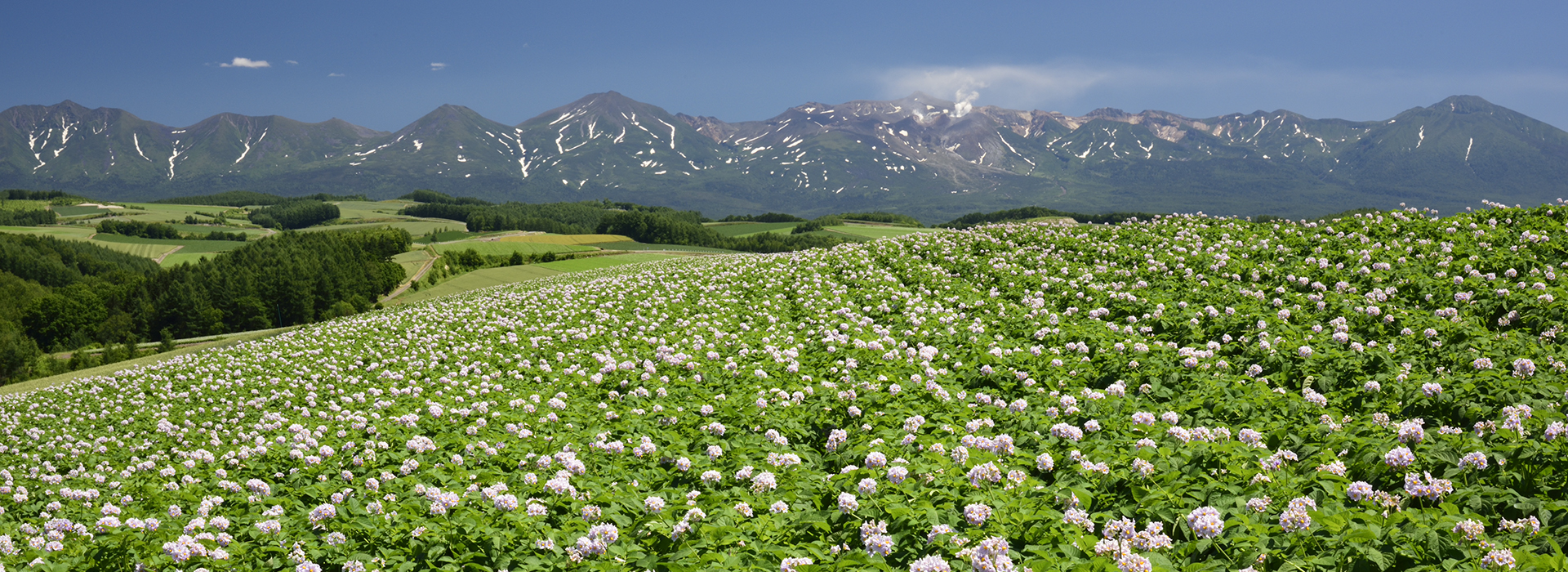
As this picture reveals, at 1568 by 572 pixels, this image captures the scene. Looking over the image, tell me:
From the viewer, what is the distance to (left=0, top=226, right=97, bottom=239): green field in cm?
15450

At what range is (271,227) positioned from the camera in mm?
191375

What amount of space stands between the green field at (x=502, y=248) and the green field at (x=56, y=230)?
102 metres

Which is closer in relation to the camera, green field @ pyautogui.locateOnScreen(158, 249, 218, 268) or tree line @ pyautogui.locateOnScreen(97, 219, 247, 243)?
green field @ pyautogui.locateOnScreen(158, 249, 218, 268)

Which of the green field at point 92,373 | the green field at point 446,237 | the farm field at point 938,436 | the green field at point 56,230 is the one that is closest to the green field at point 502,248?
the green field at point 446,237

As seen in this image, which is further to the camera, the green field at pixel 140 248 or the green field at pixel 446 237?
the green field at pixel 140 248

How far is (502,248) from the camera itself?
116m

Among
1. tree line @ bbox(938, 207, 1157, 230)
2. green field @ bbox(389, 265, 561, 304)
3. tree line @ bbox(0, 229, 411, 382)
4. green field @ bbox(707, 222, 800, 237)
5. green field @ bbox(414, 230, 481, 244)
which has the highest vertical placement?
tree line @ bbox(938, 207, 1157, 230)

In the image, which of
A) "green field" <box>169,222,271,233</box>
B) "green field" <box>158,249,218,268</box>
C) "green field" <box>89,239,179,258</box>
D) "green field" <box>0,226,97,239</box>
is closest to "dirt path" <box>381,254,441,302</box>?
"green field" <box>158,249,218,268</box>

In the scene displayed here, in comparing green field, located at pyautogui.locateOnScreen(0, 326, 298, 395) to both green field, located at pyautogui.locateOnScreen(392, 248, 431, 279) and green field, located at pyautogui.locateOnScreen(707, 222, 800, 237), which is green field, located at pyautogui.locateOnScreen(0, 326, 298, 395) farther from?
green field, located at pyautogui.locateOnScreen(707, 222, 800, 237)

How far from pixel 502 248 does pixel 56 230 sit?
135 meters

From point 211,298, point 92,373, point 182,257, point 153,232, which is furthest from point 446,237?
point 92,373

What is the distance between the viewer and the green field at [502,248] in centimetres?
10975

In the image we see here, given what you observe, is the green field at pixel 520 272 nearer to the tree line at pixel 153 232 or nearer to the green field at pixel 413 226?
the green field at pixel 413 226

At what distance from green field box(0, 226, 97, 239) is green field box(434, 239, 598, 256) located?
335ft
